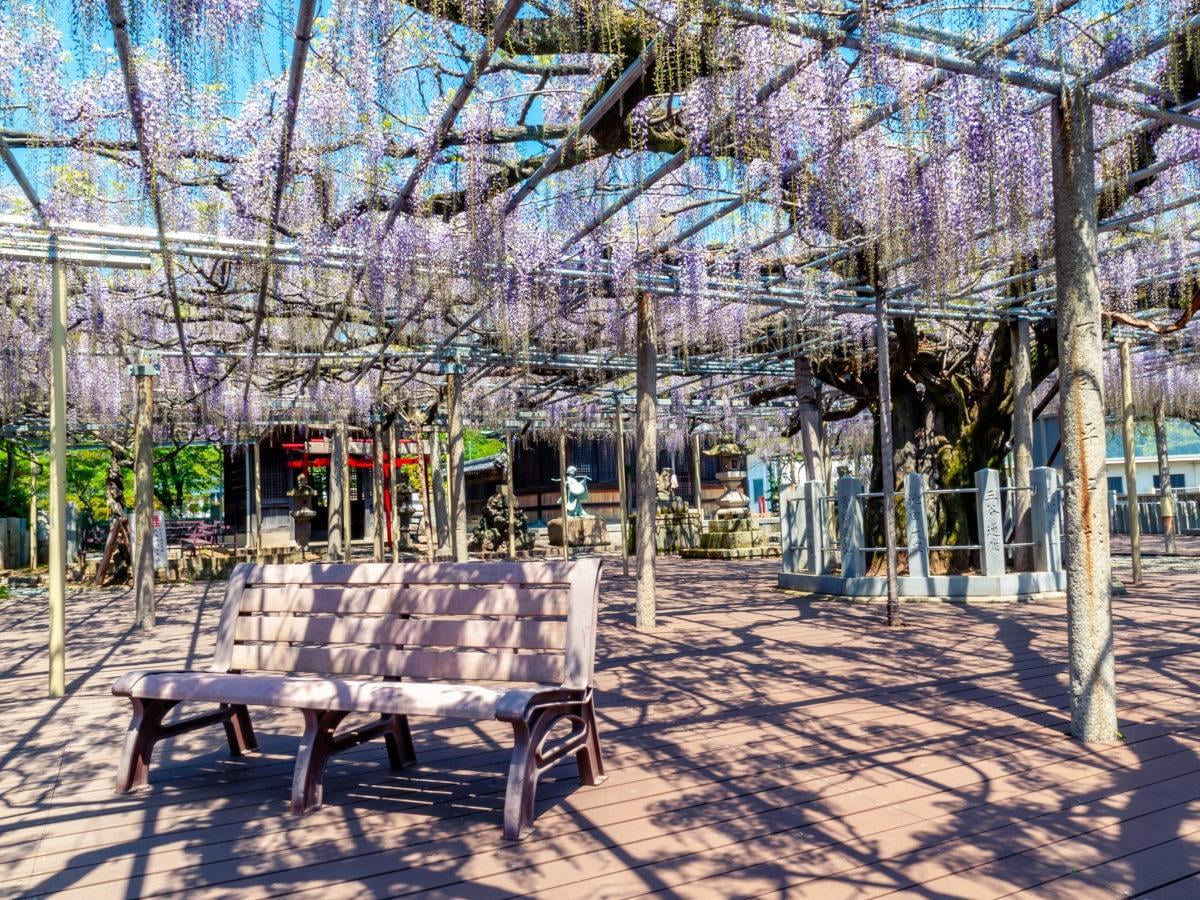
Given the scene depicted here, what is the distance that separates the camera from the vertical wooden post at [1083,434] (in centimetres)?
347

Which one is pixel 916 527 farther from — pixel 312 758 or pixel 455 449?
pixel 312 758

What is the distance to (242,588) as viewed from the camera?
375 centimetres

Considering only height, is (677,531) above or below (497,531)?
below

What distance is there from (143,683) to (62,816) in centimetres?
46

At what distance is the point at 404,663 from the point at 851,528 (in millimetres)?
6337

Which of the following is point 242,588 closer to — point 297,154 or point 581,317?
point 297,154

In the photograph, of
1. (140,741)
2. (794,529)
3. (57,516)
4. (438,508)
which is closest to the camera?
(140,741)

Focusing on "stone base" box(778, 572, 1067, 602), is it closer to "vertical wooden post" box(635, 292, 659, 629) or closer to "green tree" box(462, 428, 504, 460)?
"vertical wooden post" box(635, 292, 659, 629)

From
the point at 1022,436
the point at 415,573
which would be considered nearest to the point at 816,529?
the point at 1022,436

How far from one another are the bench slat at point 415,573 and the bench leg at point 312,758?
0.59 metres

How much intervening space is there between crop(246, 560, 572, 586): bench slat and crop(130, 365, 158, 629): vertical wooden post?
14.7ft

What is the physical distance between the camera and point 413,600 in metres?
3.45

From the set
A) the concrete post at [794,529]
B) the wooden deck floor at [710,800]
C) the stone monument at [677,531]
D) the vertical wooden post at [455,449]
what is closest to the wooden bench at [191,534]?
the stone monument at [677,531]

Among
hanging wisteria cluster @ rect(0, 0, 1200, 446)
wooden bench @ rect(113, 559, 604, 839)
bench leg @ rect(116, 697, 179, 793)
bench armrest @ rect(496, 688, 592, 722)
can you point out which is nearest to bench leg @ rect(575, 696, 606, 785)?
wooden bench @ rect(113, 559, 604, 839)
